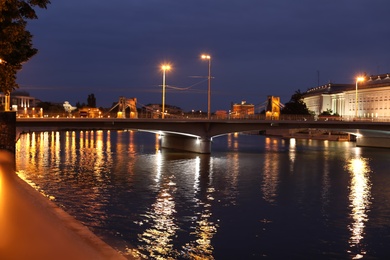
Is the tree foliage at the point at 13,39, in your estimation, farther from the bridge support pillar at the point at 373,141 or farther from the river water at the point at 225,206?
the bridge support pillar at the point at 373,141

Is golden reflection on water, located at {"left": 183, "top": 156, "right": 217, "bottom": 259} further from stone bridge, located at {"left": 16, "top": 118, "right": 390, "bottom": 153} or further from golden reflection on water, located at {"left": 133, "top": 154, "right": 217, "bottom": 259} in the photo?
stone bridge, located at {"left": 16, "top": 118, "right": 390, "bottom": 153}

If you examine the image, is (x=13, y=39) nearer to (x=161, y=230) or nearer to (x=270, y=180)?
(x=161, y=230)

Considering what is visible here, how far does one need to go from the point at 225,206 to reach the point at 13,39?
39.5 feet

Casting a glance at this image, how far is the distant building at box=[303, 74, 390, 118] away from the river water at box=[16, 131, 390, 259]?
232ft

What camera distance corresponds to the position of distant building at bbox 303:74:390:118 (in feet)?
401

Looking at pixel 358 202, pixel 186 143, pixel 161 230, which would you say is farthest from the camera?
pixel 186 143

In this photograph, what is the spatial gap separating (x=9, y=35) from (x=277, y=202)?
14.8 metres

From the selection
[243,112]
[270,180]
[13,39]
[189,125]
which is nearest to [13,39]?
[13,39]

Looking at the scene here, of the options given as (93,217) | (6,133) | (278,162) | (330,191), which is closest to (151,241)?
(93,217)

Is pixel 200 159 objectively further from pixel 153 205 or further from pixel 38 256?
pixel 38 256

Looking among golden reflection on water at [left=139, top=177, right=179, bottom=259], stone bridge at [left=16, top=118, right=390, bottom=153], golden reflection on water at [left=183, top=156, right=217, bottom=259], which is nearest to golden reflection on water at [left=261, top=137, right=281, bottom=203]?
golden reflection on water at [left=183, top=156, right=217, bottom=259]

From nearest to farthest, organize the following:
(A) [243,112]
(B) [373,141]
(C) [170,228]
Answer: (C) [170,228], (B) [373,141], (A) [243,112]

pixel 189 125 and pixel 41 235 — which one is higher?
pixel 189 125

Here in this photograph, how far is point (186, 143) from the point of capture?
62.9 m
